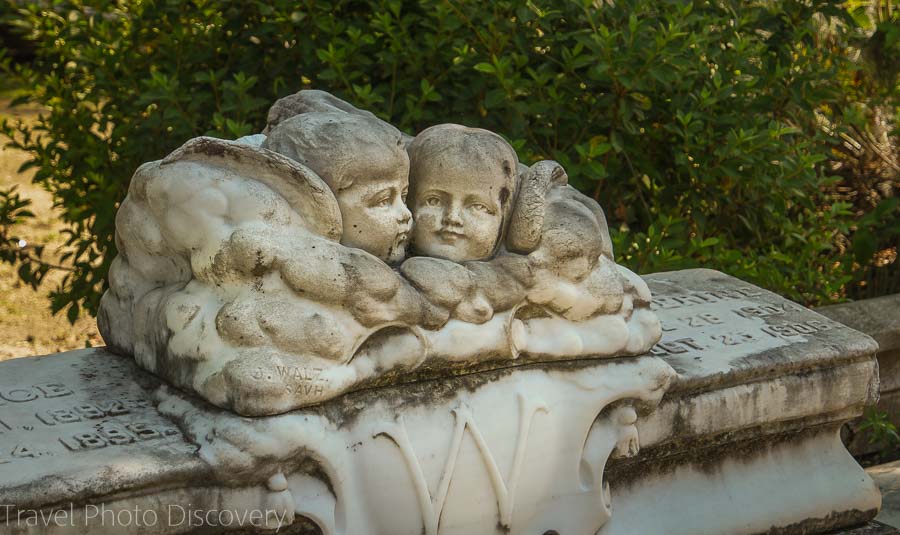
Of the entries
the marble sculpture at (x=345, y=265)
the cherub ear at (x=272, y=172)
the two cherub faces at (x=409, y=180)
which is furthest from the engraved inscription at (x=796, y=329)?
the cherub ear at (x=272, y=172)

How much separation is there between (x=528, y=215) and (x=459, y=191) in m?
0.18

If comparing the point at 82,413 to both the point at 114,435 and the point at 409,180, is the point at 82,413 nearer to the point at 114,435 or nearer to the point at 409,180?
the point at 114,435

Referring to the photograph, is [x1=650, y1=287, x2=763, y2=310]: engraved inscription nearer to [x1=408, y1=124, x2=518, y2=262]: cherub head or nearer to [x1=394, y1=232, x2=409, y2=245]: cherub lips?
[x1=408, y1=124, x2=518, y2=262]: cherub head

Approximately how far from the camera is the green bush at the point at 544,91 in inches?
170

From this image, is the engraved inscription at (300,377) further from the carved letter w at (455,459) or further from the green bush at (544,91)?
the green bush at (544,91)

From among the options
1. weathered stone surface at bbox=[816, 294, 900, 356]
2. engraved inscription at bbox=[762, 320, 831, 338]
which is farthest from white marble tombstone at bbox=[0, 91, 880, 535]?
weathered stone surface at bbox=[816, 294, 900, 356]

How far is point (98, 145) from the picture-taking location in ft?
15.8

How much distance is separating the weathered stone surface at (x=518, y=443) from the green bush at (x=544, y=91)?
87cm

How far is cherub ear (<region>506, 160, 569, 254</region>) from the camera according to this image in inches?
116

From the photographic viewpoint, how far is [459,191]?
2873 mm

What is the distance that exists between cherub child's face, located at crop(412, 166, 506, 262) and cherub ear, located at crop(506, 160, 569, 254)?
48 mm

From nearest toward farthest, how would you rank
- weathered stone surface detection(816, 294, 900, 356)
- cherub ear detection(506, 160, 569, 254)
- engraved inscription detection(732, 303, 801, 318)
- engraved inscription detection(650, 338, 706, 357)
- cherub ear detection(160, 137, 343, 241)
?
1. cherub ear detection(160, 137, 343, 241)
2. cherub ear detection(506, 160, 569, 254)
3. engraved inscription detection(650, 338, 706, 357)
4. engraved inscription detection(732, 303, 801, 318)
5. weathered stone surface detection(816, 294, 900, 356)

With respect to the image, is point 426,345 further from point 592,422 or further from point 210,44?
point 210,44

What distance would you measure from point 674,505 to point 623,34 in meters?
1.66
